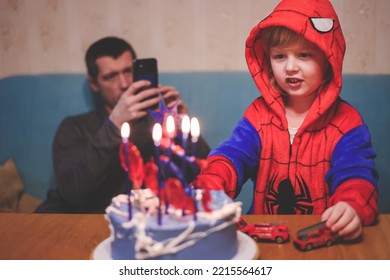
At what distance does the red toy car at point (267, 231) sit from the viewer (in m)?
1.07

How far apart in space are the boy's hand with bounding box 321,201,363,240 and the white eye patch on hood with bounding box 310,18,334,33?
1.38 feet

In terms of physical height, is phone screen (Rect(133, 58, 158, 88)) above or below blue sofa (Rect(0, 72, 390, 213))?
above

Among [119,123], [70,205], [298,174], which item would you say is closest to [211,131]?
[119,123]

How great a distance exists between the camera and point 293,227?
113 centimetres

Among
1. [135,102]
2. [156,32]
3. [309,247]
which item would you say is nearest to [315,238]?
[309,247]

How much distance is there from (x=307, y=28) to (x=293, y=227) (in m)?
0.46

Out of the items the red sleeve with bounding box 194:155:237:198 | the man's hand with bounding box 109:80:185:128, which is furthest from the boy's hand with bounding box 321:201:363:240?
the man's hand with bounding box 109:80:185:128

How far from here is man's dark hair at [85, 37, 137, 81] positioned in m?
1.65

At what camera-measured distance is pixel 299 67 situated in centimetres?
128

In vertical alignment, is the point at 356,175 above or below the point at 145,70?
below

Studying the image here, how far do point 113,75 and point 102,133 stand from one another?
19cm

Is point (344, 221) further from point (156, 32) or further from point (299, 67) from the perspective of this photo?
point (156, 32)

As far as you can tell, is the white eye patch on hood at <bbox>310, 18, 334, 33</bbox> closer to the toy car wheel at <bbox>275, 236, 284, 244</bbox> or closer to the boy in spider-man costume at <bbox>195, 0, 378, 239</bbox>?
the boy in spider-man costume at <bbox>195, 0, 378, 239</bbox>
